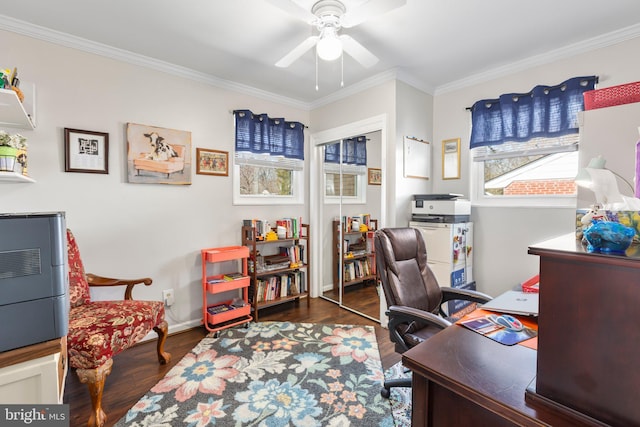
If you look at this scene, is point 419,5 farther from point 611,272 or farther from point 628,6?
point 611,272

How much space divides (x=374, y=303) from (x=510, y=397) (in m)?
2.45

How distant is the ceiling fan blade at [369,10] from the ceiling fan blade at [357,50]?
122 mm

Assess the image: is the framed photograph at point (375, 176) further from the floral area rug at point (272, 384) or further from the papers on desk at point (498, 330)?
the papers on desk at point (498, 330)

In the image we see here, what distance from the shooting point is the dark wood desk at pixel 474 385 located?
0.70m

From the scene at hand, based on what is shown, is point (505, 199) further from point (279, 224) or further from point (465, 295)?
point (279, 224)

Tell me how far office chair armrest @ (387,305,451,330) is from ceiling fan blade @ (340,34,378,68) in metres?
1.64

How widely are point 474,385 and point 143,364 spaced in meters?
2.37

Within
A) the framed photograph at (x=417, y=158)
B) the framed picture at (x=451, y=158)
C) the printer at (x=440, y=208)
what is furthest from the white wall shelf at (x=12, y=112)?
the framed picture at (x=451, y=158)

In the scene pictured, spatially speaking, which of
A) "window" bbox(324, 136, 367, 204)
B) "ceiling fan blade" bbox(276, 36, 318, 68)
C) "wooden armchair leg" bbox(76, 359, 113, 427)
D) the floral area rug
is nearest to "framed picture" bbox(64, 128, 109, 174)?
"wooden armchair leg" bbox(76, 359, 113, 427)

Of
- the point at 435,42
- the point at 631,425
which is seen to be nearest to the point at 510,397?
the point at 631,425

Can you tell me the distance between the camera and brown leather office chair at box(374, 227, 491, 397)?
63.7 inches

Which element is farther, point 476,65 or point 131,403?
point 476,65

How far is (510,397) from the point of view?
28.7 inches

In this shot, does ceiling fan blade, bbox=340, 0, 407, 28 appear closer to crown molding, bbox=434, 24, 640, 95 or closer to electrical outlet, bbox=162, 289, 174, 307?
crown molding, bbox=434, 24, 640, 95
